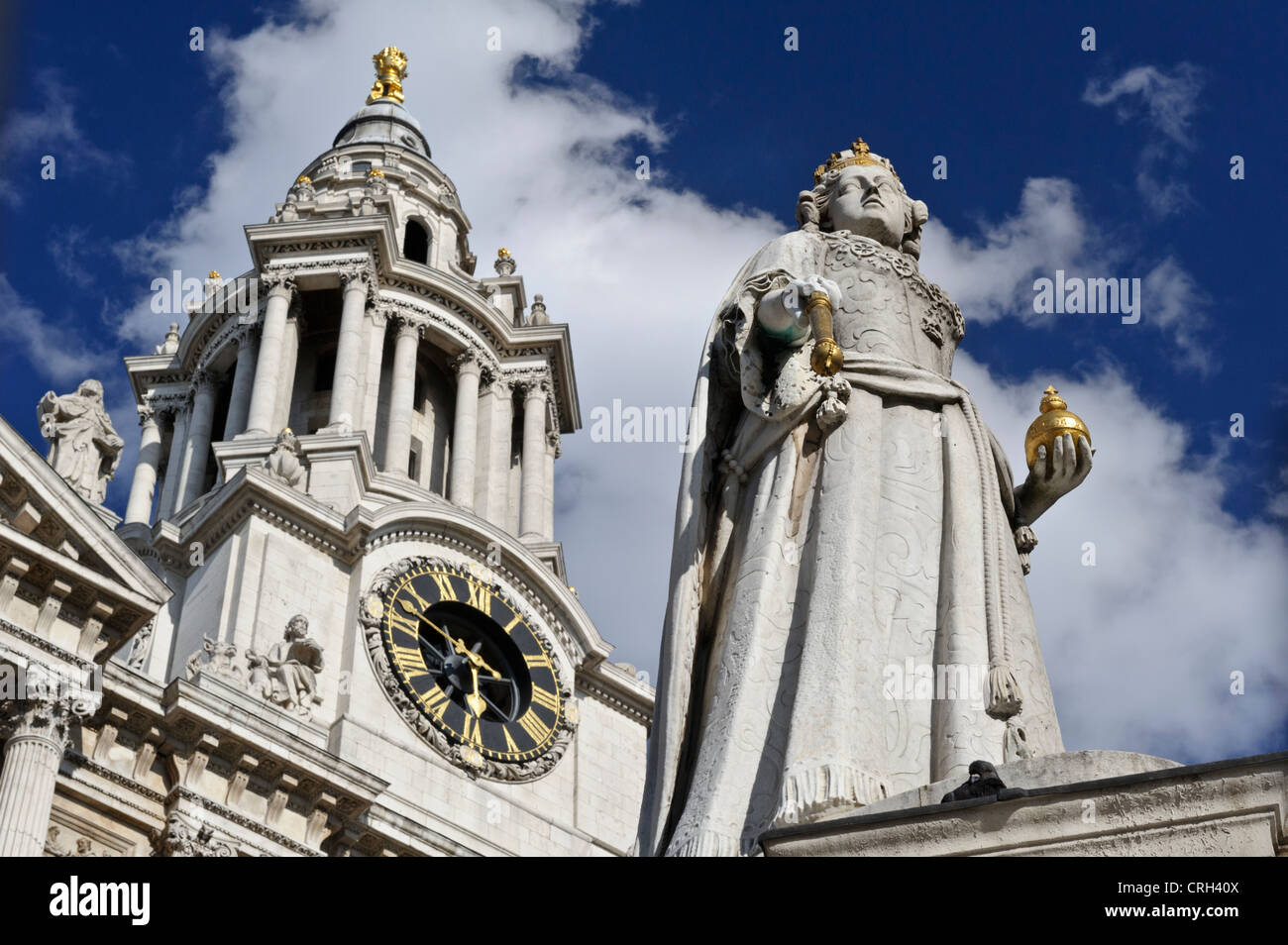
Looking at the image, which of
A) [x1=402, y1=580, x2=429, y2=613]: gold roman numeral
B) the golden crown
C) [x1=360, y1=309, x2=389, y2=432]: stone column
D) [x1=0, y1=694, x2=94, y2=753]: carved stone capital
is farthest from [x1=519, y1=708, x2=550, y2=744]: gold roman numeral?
the golden crown

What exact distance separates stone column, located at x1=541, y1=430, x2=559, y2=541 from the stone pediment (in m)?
21.9

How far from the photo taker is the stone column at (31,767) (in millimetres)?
25156

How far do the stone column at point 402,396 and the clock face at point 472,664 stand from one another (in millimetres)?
5546

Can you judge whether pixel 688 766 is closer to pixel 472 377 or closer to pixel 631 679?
pixel 631 679

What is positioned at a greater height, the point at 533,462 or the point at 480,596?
the point at 533,462

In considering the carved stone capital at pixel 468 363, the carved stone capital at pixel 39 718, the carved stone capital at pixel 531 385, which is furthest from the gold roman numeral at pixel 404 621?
the carved stone capital at pixel 39 718

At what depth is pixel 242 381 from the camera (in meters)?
49.6

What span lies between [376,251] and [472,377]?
12.7ft

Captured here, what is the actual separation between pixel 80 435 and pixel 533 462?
2116cm

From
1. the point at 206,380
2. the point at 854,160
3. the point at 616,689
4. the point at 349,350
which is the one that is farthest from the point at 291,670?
the point at 854,160

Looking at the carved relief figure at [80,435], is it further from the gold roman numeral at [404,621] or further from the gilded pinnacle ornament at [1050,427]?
the gilded pinnacle ornament at [1050,427]

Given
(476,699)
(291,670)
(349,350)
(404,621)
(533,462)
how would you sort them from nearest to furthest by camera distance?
(291,670), (404,621), (476,699), (349,350), (533,462)

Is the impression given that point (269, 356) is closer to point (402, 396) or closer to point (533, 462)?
point (402, 396)

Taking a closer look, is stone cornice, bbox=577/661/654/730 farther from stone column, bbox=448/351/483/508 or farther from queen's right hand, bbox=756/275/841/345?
queen's right hand, bbox=756/275/841/345
